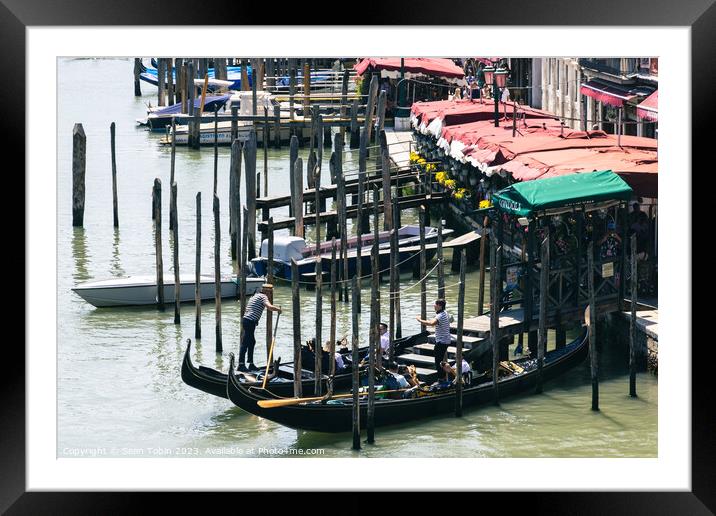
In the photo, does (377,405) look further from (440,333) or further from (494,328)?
(494,328)

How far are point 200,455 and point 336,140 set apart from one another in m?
10.7

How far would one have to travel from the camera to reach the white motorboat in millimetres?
22297

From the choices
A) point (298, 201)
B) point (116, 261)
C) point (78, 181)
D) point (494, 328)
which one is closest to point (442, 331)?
point (494, 328)

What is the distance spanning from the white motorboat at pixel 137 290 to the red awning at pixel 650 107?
245 inches

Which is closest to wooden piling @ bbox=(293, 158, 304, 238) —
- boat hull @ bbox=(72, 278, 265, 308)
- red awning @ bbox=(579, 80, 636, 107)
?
boat hull @ bbox=(72, 278, 265, 308)

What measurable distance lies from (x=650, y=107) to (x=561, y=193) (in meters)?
5.15

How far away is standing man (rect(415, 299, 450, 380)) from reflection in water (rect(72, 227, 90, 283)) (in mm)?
8641

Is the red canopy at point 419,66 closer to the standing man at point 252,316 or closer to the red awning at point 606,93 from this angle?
the red awning at point 606,93

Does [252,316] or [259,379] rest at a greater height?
[252,316]

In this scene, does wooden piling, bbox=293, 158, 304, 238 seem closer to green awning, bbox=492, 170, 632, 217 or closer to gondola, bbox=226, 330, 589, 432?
green awning, bbox=492, 170, 632, 217

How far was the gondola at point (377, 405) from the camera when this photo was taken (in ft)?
52.7

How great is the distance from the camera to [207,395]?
17.8 metres

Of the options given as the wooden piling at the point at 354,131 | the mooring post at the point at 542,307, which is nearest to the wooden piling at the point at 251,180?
the mooring post at the point at 542,307
